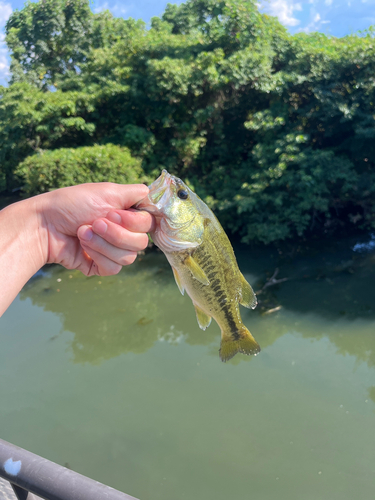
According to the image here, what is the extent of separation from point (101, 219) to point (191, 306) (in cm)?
505

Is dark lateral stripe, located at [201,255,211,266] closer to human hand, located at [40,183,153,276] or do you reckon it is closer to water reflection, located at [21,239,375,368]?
human hand, located at [40,183,153,276]

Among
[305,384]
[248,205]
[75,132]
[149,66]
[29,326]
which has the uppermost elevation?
[149,66]

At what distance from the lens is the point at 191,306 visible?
256 inches

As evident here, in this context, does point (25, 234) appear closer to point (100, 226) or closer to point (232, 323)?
point (100, 226)

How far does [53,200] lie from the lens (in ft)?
5.34

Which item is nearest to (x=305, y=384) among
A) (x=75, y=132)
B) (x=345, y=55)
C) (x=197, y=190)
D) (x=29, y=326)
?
(x=29, y=326)

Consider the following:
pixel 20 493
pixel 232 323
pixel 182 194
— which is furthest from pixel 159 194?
pixel 20 493

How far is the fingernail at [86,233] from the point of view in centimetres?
162

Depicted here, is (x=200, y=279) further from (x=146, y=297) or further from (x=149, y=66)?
(x=149, y=66)

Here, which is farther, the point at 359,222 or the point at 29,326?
the point at 359,222

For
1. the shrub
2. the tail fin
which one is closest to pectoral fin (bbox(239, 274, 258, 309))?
the tail fin

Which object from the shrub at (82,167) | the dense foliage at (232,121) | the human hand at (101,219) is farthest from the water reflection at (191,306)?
the human hand at (101,219)

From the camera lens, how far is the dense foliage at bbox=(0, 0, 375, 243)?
762 cm

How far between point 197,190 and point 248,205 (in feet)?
4.73
